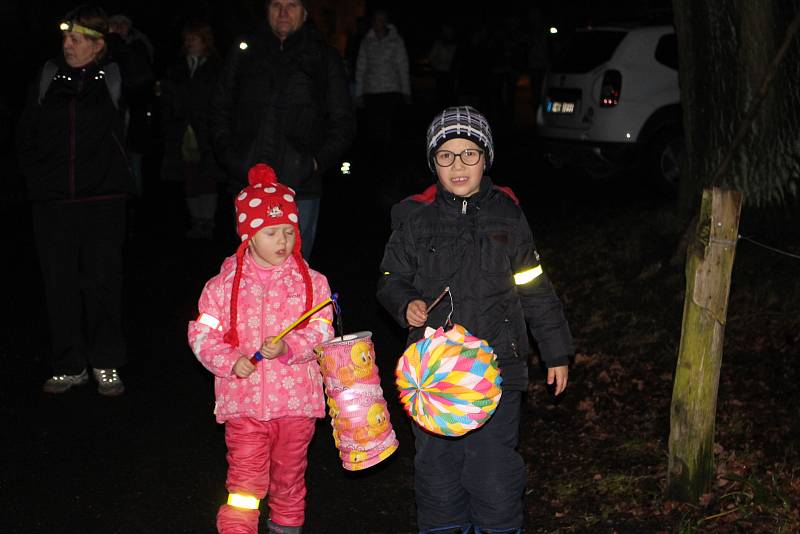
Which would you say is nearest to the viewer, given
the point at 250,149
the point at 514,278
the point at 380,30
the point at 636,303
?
the point at 514,278

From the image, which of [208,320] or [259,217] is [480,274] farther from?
[208,320]

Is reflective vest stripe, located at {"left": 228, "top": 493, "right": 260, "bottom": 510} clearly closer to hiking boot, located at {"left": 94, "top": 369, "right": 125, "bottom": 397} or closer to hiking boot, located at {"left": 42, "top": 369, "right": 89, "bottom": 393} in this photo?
hiking boot, located at {"left": 94, "top": 369, "right": 125, "bottom": 397}

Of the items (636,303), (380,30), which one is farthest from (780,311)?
(380,30)

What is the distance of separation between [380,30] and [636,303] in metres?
8.85

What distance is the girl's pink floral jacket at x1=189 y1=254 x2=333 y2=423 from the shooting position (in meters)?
4.53

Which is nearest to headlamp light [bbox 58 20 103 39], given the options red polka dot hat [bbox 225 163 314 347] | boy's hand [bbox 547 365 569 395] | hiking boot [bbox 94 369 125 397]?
hiking boot [bbox 94 369 125 397]

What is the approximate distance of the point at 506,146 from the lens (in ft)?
66.5

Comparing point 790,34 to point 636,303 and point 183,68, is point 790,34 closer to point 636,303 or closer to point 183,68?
point 636,303

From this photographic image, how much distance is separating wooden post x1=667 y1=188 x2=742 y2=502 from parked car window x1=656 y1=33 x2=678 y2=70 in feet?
31.4

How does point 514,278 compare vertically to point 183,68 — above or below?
below

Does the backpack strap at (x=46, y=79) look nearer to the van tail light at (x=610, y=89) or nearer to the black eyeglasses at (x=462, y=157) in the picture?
the black eyeglasses at (x=462, y=157)

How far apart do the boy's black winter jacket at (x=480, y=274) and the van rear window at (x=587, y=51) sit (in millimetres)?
10066

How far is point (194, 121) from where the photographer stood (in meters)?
10.7

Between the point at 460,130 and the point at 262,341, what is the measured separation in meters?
1.18
